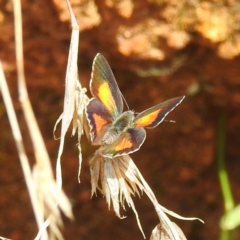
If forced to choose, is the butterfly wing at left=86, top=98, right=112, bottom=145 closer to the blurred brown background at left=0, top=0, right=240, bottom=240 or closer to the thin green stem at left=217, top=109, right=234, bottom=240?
the blurred brown background at left=0, top=0, right=240, bottom=240

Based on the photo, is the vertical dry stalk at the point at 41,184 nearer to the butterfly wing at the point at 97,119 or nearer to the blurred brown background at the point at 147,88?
the butterfly wing at the point at 97,119

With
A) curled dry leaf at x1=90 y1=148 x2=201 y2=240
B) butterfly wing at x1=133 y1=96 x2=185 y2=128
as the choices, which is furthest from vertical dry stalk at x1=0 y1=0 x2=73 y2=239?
butterfly wing at x1=133 y1=96 x2=185 y2=128

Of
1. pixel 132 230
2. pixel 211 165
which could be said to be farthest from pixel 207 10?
pixel 132 230

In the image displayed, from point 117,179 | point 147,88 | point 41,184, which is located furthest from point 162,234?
point 147,88

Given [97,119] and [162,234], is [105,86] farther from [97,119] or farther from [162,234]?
[162,234]

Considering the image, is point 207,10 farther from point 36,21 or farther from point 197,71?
point 36,21

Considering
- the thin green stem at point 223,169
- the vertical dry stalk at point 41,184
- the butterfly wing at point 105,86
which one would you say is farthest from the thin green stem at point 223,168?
the vertical dry stalk at point 41,184
